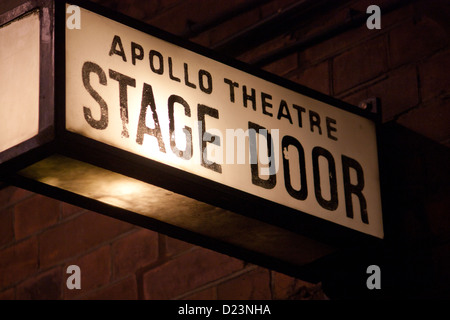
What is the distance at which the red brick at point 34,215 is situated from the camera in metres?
4.53

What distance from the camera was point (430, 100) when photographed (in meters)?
3.35

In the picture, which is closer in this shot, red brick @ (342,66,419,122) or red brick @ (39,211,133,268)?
red brick @ (342,66,419,122)

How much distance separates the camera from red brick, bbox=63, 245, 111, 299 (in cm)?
420

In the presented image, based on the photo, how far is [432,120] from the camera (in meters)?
3.33

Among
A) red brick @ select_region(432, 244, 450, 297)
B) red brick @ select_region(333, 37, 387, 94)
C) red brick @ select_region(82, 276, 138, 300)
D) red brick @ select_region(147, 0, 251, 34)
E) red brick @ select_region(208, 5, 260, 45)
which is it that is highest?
red brick @ select_region(147, 0, 251, 34)

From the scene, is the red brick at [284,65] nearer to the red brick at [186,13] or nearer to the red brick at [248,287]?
the red brick at [186,13]

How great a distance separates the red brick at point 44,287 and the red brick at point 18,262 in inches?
1.9

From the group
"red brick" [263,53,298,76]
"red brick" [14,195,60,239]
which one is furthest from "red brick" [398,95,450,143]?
"red brick" [14,195,60,239]

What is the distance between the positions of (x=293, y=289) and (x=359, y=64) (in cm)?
85

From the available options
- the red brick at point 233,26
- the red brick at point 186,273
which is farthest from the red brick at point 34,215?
the red brick at point 233,26

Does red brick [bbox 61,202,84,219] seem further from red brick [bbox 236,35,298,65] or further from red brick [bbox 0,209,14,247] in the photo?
red brick [bbox 236,35,298,65]

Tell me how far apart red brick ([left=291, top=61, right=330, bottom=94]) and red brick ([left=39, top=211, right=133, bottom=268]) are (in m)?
1.01

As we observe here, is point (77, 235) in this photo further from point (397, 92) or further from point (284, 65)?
point (397, 92)
